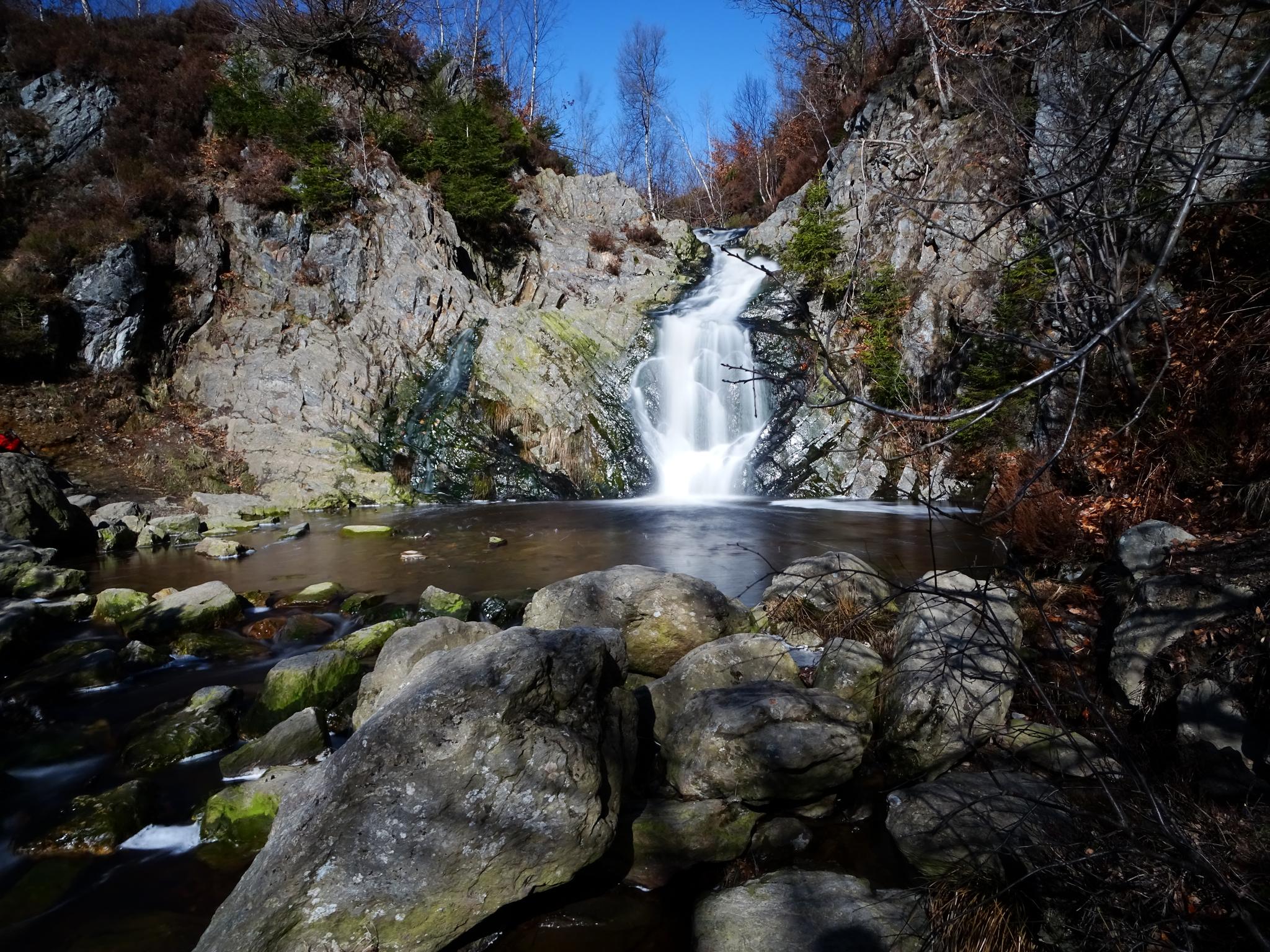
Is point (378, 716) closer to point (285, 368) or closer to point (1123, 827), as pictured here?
point (1123, 827)

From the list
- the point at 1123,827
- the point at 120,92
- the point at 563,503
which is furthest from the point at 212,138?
the point at 1123,827

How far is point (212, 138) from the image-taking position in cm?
1953

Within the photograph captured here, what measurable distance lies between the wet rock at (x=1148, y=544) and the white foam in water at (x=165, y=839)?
627 centimetres

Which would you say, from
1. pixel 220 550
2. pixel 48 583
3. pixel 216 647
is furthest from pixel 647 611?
pixel 220 550

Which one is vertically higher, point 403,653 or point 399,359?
point 399,359

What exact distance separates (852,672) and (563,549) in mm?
6555

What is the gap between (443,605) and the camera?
23.6 feet

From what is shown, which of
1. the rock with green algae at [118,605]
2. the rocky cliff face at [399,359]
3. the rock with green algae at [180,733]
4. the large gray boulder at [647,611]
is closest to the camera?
the rock with green algae at [180,733]

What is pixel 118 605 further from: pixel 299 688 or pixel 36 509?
pixel 36 509

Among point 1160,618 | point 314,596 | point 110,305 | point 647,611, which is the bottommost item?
point 314,596

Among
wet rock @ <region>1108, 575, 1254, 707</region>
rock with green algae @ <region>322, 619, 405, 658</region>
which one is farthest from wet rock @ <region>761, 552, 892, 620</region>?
rock with green algae @ <region>322, 619, 405, 658</region>

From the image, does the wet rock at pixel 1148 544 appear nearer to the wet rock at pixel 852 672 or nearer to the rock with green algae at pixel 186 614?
the wet rock at pixel 852 672

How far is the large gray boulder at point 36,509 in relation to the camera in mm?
9781

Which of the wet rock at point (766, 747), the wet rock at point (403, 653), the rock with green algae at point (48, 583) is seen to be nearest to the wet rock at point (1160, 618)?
the wet rock at point (766, 747)
